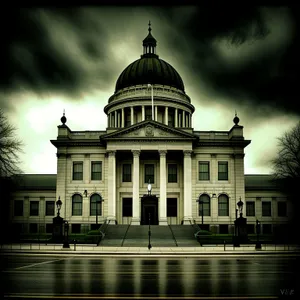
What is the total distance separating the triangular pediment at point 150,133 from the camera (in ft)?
198

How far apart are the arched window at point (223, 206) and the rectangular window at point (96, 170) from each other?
17.5 m

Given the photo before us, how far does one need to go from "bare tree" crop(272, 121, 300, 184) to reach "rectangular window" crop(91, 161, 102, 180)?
2441cm

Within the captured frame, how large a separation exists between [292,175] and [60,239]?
33621 mm

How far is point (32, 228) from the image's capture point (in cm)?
6756

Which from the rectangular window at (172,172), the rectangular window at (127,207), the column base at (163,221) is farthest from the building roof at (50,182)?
the column base at (163,221)

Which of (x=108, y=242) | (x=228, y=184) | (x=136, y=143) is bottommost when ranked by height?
(x=108, y=242)

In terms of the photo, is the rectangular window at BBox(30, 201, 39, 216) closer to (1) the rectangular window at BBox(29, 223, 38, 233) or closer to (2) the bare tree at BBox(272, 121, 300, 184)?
(1) the rectangular window at BBox(29, 223, 38, 233)

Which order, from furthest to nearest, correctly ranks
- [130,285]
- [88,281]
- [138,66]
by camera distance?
[138,66], [88,281], [130,285]

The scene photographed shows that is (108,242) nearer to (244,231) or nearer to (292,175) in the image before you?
(244,231)

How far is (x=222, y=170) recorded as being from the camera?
6372 centimetres

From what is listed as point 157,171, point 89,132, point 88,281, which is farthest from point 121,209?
point 88,281

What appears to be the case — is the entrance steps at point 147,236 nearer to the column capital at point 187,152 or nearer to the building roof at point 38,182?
the column capital at point 187,152

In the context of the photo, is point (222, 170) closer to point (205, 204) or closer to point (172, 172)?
point (205, 204)

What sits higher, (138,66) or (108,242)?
(138,66)
